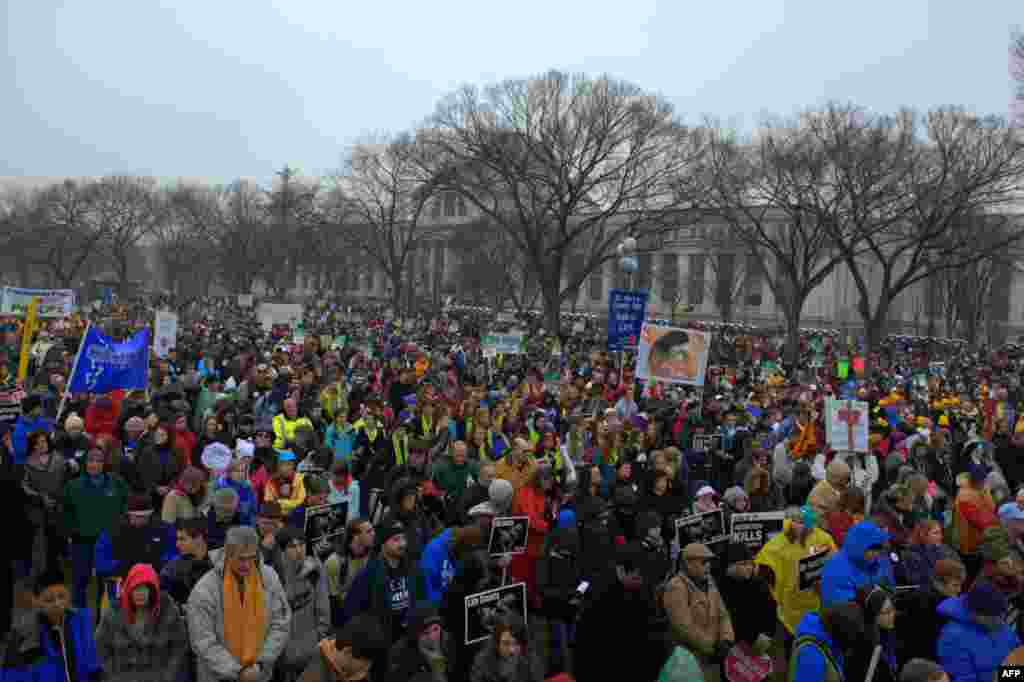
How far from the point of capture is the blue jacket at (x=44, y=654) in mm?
4461

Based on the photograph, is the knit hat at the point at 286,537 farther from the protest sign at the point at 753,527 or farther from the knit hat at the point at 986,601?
the knit hat at the point at 986,601

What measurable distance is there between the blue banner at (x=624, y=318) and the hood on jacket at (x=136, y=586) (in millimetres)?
13530

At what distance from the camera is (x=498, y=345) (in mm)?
20016

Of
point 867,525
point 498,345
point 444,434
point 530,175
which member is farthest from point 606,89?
point 867,525

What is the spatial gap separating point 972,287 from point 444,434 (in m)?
47.8

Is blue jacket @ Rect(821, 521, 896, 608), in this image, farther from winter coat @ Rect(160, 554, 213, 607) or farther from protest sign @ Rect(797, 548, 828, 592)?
winter coat @ Rect(160, 554, 213, 607)

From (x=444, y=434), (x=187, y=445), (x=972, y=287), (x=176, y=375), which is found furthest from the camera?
(x=972, y=287)

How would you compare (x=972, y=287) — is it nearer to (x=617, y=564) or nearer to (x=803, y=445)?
(x=803, y=445)

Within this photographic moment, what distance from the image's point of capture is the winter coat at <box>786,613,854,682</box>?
15.2 ft

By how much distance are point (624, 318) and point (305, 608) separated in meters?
13.0

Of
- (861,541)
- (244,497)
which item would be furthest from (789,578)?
(244,497)

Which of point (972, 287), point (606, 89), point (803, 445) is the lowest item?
point (803, 445)

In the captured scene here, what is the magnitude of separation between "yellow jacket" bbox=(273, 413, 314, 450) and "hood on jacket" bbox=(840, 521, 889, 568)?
6414 millimetres

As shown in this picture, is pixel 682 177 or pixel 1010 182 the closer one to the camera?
pixel 1010 182
